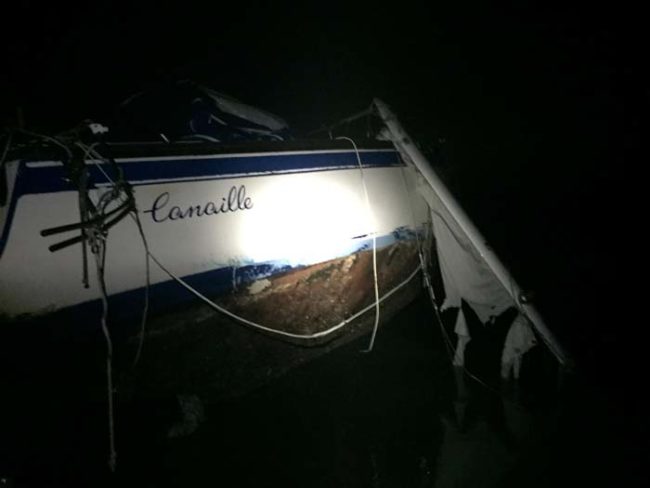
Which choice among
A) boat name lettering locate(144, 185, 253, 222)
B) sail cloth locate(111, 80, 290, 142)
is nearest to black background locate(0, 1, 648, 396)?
sail cloth locate(111, 80, 290, 142)

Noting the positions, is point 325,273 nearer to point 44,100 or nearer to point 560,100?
point 44,100

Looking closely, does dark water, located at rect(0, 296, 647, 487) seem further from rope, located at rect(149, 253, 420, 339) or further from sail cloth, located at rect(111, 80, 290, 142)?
sail cloth, located at rect(111, 80, 290, 142)

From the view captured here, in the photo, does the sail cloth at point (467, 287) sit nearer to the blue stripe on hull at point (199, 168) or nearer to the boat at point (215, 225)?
the boat at point (215, 225)

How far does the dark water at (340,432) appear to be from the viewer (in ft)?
10.5

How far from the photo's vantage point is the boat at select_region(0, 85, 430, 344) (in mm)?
2963

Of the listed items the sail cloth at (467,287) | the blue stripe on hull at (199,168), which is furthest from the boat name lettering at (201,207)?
the sail cloth at (467,287)

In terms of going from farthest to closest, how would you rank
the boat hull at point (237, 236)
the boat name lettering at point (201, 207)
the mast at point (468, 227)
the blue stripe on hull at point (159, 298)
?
the mast at point (468, 227) < the boat name lettering at point (201, 207) < the blue stripe on hull at point (159, 298) < the boat hull at point (237, 236)

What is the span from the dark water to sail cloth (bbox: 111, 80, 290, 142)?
5.75 feet

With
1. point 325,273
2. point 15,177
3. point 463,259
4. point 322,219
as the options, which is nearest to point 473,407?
point 463,259

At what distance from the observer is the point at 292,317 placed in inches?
173

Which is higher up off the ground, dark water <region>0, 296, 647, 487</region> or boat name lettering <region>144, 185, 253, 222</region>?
boat name lettering <region>144, 185, 253, 222</region>

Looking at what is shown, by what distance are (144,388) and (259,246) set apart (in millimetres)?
1331

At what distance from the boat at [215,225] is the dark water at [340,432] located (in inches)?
22.1

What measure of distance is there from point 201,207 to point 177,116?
0.90 metres
